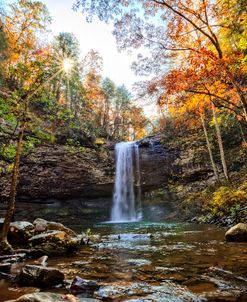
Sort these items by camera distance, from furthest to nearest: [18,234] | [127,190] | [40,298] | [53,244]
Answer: [127,190], [18,234], [53,244], [40,298]

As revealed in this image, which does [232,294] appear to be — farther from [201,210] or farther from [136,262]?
[201,210]

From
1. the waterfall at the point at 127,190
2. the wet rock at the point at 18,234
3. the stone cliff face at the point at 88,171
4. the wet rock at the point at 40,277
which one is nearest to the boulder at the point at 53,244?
the wet rock at the point at 18,234

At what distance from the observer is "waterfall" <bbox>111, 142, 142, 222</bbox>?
2331cm

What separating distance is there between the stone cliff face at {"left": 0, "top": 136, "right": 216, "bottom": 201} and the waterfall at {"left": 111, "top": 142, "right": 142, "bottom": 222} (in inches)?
22.6

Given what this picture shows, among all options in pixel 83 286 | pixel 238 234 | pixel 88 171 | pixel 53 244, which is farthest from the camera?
pixel 88 171

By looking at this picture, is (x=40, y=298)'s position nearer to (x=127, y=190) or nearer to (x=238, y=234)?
(x=238, y=234)

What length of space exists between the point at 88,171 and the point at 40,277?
1803cm

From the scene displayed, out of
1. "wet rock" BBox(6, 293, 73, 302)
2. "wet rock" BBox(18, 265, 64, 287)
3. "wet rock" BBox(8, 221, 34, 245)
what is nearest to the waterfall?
"wet rock" BBox(8, 221, 34, 245)

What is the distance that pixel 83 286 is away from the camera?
14.1 feet

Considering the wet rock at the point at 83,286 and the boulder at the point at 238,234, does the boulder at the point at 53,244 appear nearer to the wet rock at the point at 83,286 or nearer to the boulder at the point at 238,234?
the wet rock at the point at 83,286

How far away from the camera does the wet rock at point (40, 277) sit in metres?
4.41

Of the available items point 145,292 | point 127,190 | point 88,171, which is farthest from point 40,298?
point 127,190

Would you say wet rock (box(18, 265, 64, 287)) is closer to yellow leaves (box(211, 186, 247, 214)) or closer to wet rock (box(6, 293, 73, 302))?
wet rock (box(6, 293, 73, 302))

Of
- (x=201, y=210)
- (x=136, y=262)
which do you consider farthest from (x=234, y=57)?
(x=201, y=210)
